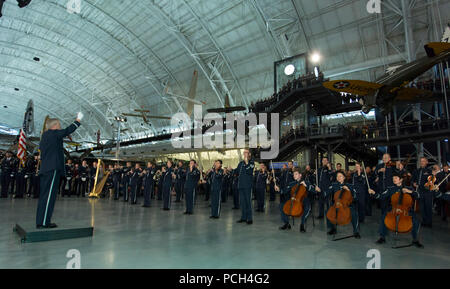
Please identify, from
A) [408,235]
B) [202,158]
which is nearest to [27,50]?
[202,158]

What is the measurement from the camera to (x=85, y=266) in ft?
10.1

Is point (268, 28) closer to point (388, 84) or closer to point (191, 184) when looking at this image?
point (388, 84)

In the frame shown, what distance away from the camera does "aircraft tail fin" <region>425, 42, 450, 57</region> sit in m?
7.65

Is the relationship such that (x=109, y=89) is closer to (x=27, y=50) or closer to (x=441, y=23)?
(x=27, y=50)

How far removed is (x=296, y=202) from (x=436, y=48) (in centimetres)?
671

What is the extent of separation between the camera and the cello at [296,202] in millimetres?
5785

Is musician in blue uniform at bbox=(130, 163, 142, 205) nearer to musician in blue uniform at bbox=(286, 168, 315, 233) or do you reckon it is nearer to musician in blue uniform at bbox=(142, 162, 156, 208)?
musician in blue uniform at bbox=(142, 162, 156, 208)

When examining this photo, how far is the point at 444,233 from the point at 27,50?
39201mm

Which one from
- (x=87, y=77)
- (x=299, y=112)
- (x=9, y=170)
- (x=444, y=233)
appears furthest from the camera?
(x=87, y=77)

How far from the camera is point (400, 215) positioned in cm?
489

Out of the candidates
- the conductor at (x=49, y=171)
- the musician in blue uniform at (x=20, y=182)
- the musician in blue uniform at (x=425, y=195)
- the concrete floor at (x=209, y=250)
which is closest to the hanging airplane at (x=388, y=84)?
the musician in blue uniform at (x=425, y=195)

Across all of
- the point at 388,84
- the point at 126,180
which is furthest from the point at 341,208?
the point at 126,180

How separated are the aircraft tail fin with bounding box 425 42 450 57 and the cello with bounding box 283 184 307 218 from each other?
6148mm

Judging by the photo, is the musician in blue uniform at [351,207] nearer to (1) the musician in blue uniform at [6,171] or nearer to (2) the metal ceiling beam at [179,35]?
(1) the musician in blue uniform at [6,171]
